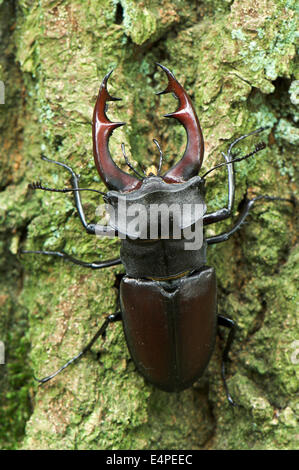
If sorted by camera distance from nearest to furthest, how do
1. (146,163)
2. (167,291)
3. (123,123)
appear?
(123,123), (167,291), (146,163)

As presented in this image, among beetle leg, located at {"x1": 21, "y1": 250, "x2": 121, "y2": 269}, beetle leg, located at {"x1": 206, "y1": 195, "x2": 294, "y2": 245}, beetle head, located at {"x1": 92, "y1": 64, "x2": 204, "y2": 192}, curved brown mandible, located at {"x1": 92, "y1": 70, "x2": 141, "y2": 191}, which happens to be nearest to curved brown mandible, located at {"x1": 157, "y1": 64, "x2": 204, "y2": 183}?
beetle head, located at {"x1": 92, "y1": 64, "x2": 204, "y2": 192}

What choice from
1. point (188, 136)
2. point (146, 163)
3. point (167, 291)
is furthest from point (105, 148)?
point (167, 291)

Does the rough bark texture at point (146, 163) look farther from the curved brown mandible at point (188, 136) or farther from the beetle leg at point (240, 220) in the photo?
the curved brown mandible at point (188, 136)

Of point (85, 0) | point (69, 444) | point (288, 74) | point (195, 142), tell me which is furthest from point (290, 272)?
point (85, 0)

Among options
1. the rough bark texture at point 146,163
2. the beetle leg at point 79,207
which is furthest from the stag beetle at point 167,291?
the rough bark texture at point 146,163

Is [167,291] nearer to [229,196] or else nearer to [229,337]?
[229,337]

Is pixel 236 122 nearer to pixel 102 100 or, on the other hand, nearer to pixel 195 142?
pixel 195 142

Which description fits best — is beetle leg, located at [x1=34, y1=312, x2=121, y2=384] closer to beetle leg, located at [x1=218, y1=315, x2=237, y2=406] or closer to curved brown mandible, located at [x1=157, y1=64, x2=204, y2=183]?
beetle leg, located at [x1=218, y1=315, x2=237, y2=406]
